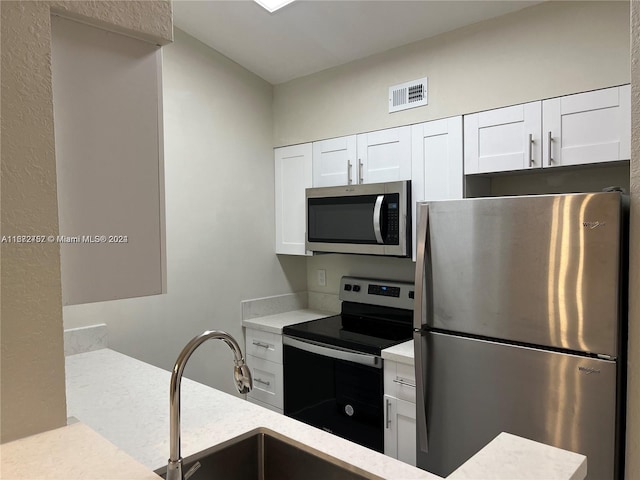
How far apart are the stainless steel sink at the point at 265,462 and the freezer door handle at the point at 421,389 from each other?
101cm

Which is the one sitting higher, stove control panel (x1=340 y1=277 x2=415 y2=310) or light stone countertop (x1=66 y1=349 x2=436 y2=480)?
stove control panel (x1=340 y1=277 x2=415 y2=310)

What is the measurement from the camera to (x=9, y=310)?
0.99 meters

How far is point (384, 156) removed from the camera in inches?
111

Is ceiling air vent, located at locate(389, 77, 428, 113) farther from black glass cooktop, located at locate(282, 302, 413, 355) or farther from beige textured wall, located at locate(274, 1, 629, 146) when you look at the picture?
black glass cooktop, located at locate(282, 302, 413, 355)

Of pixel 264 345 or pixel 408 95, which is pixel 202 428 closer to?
pixel 264 345

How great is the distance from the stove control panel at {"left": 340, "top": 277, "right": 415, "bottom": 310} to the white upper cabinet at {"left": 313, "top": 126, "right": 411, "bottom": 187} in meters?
0.68

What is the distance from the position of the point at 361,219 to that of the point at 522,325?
118 centimetres

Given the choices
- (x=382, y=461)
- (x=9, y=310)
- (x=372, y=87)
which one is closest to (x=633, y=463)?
(x=382, y=461)

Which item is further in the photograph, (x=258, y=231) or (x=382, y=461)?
(x=258, y=231)

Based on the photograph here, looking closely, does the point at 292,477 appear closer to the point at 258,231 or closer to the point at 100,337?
the point at 100,337

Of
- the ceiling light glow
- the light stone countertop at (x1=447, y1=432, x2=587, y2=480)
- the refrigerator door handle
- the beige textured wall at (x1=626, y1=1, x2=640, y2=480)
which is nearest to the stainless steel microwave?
the refrigerator door handle

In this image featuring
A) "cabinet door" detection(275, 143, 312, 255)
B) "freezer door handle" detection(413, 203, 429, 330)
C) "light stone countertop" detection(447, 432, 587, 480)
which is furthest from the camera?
"cabinet door" detection(275, 143, 312, 255)

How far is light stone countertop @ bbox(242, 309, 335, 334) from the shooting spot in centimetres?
307

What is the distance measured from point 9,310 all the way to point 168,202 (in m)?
1.95
